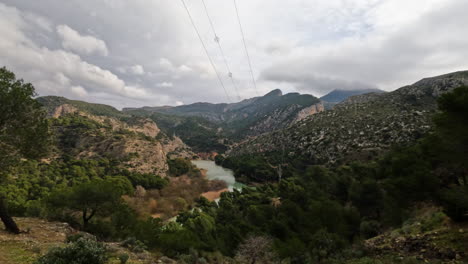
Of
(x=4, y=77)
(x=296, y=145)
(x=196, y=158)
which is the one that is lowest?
(x=196, y=158)

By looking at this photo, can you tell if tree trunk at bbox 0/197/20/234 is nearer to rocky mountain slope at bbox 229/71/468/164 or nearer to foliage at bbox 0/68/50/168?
foliage at bbox 0/68/50/168

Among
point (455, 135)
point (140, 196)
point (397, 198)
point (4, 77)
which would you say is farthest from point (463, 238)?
point (140, 196)

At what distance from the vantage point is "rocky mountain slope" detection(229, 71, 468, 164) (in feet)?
190

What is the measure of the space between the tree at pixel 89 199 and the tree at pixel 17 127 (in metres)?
8.32

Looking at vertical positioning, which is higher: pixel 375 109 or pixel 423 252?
pixel 375 109

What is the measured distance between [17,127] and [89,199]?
11.4 meters

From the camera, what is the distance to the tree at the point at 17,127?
43.9 feet

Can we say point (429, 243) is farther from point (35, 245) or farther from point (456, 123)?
point (35, 245)

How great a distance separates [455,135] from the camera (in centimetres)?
1310

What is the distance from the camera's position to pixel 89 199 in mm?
A: 22375

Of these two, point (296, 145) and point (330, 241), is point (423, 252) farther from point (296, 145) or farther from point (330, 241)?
point (296, 145)

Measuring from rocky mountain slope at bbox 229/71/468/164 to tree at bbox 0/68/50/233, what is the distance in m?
65.0

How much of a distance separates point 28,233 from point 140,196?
153 ft

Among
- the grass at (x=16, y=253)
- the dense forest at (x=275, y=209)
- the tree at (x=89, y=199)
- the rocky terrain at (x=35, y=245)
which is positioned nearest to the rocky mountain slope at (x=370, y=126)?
the dense forest at (x=275, y=209)
